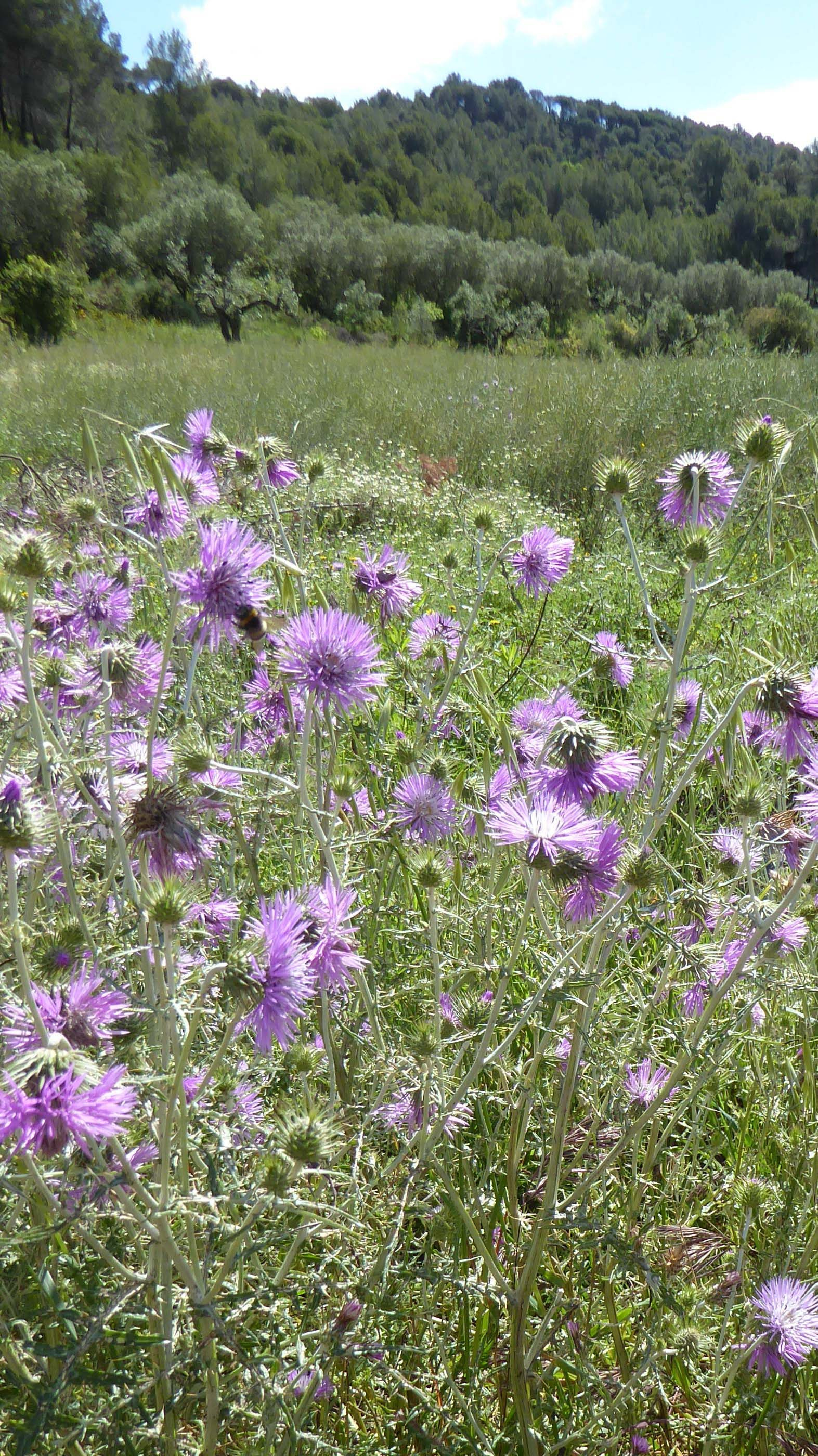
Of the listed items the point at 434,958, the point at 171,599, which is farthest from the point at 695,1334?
the point at 171,599

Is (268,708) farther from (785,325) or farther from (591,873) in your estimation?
(785,325)

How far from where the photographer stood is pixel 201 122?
4834cm

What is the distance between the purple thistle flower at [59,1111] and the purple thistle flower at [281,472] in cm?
166

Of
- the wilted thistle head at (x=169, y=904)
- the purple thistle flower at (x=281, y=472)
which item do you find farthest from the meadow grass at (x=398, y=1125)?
the purple thistle flower at (x=281, y=472)

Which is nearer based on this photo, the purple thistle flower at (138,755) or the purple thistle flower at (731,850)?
the purple thistle flower at (138,755)

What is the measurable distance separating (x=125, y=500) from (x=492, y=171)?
85.0 metres

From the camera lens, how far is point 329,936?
1122 millimetres

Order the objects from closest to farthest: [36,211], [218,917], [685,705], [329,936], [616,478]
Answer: [329,936]
[218,917]
[616,478]
[685,705]
[36,211]

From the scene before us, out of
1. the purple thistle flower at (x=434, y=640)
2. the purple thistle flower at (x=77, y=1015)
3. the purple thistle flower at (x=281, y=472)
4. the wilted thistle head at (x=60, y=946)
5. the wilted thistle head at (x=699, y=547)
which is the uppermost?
the wilted thistle head at (x=699, y=547)

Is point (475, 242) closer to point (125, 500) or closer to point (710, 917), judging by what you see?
point (125, 500)

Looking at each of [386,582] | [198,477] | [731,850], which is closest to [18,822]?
[198,477]

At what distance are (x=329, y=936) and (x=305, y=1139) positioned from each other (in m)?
0.32

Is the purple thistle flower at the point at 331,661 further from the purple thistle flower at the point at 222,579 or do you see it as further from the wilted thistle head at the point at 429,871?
the wilted thistle head at the point at 429,871

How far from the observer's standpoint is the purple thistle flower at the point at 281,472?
223 cm
